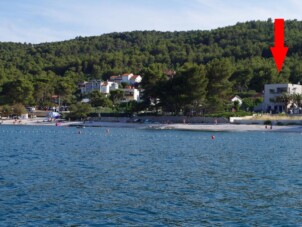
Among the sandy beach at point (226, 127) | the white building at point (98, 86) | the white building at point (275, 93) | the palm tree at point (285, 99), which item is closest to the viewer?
the sandy beach at point (226, 127)

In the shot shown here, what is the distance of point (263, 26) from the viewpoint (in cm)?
19100

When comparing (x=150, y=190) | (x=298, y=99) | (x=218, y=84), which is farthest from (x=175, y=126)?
(x=150, y=190)

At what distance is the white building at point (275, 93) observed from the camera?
9262 cm

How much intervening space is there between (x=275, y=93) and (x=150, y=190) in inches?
3044

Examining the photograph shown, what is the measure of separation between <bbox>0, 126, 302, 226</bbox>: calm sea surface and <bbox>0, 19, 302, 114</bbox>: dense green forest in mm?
48219

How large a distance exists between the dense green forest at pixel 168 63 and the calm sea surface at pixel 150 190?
1898 inches

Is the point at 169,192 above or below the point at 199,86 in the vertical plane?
below

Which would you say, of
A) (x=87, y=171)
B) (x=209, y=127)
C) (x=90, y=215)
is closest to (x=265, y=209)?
(x=90, y=215)

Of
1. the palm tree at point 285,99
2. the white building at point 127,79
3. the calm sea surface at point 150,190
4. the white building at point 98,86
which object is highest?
the white building at point 127,79

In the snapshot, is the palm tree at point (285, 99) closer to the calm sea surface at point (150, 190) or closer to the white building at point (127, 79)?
the calm sea surface at point (150, 190)

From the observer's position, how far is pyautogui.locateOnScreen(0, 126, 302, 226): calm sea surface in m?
15.4

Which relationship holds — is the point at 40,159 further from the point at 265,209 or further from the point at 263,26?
the point at 263,26

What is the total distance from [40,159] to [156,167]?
8515 mm

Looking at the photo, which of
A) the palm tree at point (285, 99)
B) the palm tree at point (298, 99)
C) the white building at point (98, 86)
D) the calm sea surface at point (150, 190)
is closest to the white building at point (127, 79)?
the white building at point (98, 86)
